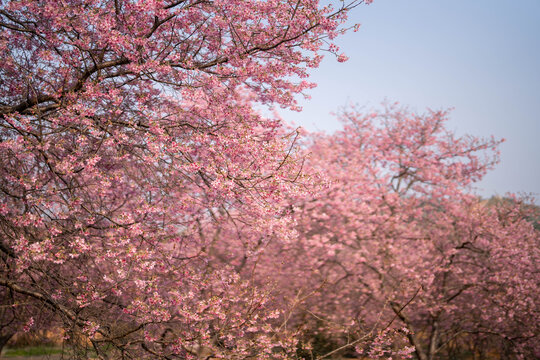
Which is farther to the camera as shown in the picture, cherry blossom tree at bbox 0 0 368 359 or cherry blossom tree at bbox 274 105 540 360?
cherry blossom tree at bbox 274 105 540 360

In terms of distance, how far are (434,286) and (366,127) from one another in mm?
8654

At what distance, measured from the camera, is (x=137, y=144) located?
5.72 metres

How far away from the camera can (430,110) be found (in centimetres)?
1880

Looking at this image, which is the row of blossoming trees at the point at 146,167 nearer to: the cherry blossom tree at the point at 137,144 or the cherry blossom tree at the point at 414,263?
the cherry blossom tree at the point at 137,144

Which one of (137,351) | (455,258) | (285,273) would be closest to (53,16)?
(137,351)

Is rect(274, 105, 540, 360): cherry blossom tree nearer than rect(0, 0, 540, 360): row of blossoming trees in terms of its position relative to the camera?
No

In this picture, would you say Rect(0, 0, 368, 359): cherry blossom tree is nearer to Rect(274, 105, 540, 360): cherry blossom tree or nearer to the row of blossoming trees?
the row of blossoming trees

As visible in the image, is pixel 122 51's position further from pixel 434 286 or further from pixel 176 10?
pixel 434 286

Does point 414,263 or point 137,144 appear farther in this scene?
point 414,263

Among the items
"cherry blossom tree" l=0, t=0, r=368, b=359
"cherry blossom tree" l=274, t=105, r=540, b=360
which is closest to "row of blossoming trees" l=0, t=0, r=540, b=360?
"cherry blossom tree" l=0, t=0, r=368, b=359

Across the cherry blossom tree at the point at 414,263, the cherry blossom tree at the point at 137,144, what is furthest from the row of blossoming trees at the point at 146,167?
the cherry blossom tree at the point at 414,263

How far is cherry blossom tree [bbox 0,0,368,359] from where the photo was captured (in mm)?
4992

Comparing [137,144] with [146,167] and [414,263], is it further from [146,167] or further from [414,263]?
[414,263]

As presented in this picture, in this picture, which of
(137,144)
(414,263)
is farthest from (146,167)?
(414,263)
